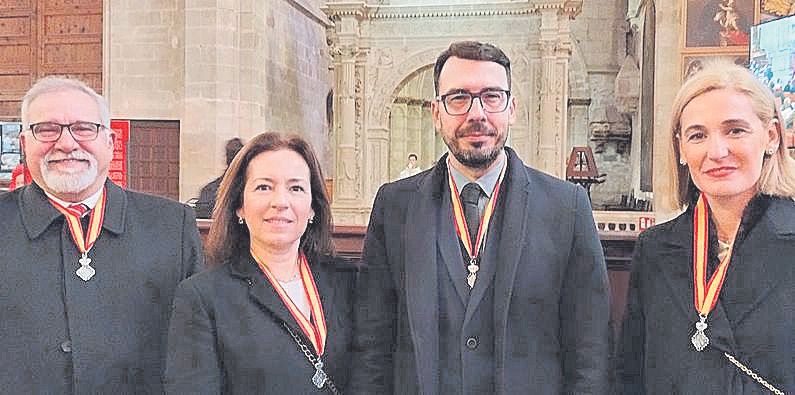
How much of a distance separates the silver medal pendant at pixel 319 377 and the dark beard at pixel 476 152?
713mm

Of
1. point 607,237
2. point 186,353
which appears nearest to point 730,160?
point 607,237

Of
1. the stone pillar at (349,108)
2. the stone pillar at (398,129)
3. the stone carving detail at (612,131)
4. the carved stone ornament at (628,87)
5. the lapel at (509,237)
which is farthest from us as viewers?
the stone pillar at (398,129)

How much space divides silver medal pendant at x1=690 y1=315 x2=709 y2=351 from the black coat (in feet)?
5.16

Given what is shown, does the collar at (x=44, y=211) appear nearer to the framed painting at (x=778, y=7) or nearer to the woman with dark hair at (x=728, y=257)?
the woman with dark hair at (x=728, y=257)

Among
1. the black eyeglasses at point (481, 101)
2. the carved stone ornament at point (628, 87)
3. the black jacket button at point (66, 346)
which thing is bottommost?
the black jacket button at point (66, 346)

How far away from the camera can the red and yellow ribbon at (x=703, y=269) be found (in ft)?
6.18

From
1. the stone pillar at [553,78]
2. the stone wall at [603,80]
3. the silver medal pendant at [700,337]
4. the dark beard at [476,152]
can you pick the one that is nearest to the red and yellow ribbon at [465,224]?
the dark beard at [476,152]

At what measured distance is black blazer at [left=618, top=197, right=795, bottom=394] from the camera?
1.80 m

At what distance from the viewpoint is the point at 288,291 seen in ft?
7.15

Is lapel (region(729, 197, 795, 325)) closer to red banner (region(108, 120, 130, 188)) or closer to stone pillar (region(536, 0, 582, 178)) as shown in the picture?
red banner (region(108, 120, 130, 188))

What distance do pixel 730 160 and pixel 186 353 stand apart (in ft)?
4.99

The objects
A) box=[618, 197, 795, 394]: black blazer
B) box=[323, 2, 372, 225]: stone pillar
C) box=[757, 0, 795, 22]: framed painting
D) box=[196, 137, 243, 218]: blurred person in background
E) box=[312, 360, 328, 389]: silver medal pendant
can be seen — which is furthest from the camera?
box=[323, 2, 372, 225]: stone pillar

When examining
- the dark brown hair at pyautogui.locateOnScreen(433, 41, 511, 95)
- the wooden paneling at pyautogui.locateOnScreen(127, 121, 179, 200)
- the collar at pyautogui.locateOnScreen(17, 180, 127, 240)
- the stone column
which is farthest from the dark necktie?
the stone column

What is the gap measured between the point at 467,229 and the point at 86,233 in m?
1.20
